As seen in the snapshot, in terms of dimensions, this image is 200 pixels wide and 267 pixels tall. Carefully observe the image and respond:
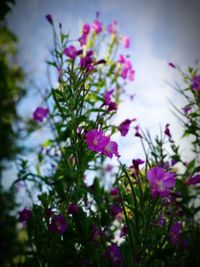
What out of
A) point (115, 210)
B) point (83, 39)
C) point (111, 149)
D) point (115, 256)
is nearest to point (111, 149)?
point (111, 149)

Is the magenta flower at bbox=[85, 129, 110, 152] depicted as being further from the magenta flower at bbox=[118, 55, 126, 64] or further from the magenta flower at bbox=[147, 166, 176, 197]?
the magenta flower at bbox=[118, 55, 126, 64]

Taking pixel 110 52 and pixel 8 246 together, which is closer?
pixel 110 52

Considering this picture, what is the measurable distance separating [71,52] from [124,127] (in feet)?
2.26

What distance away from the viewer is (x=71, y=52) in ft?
5.53

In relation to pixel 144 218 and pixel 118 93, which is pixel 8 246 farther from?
pixel 144 218

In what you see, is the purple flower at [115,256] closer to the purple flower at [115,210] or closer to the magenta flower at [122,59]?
the purple flower at [115,210]

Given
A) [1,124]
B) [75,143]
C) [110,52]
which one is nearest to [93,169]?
[75,143]

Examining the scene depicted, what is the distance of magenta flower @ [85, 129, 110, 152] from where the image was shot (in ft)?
3.38

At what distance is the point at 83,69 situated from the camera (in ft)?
4.21

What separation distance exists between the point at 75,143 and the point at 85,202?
17.7 inches

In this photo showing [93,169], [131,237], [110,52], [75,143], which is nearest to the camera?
[131,237]

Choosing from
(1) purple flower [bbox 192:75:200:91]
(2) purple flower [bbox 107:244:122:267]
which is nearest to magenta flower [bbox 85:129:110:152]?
(2) purple flower [bbox 107:244:122:267]

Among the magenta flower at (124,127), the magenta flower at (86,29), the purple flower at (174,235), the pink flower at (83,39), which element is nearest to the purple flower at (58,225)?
the purple flower at (174,235)

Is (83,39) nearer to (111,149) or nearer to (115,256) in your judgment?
(111,149)
